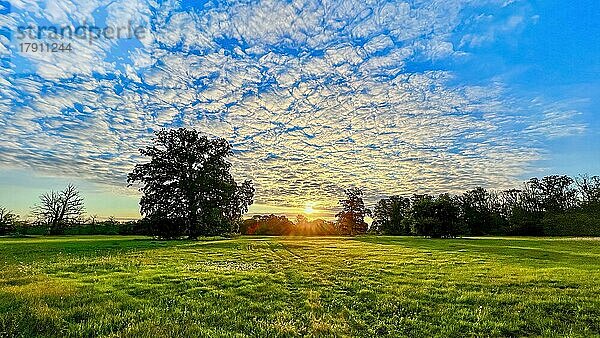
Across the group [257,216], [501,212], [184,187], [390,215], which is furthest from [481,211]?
[184,187]

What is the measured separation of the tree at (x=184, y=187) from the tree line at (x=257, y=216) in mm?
145

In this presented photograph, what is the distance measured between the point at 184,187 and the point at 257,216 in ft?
204

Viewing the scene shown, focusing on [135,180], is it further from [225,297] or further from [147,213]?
[225,297]

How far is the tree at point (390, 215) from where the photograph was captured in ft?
370

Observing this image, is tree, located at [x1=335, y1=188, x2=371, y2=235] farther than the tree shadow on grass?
Yes

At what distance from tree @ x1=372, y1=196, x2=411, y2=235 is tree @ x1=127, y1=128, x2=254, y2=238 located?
66.4 metres

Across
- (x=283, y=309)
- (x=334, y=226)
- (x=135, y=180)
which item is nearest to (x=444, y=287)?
(x=283, y=309)

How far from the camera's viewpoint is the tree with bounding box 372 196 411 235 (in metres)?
113

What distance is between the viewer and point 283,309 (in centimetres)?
1097

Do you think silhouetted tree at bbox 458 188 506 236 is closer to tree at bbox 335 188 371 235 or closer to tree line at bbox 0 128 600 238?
tree line at bbox 0 128 600 238

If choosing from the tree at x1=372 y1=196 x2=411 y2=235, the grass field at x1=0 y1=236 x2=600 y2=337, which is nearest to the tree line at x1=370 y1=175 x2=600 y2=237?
the tree at x1=372 y1=196 x2=411 y2=235

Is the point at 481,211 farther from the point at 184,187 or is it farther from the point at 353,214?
the point at 184,187

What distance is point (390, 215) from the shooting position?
11744 centimetres

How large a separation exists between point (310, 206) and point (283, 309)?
324 feet
